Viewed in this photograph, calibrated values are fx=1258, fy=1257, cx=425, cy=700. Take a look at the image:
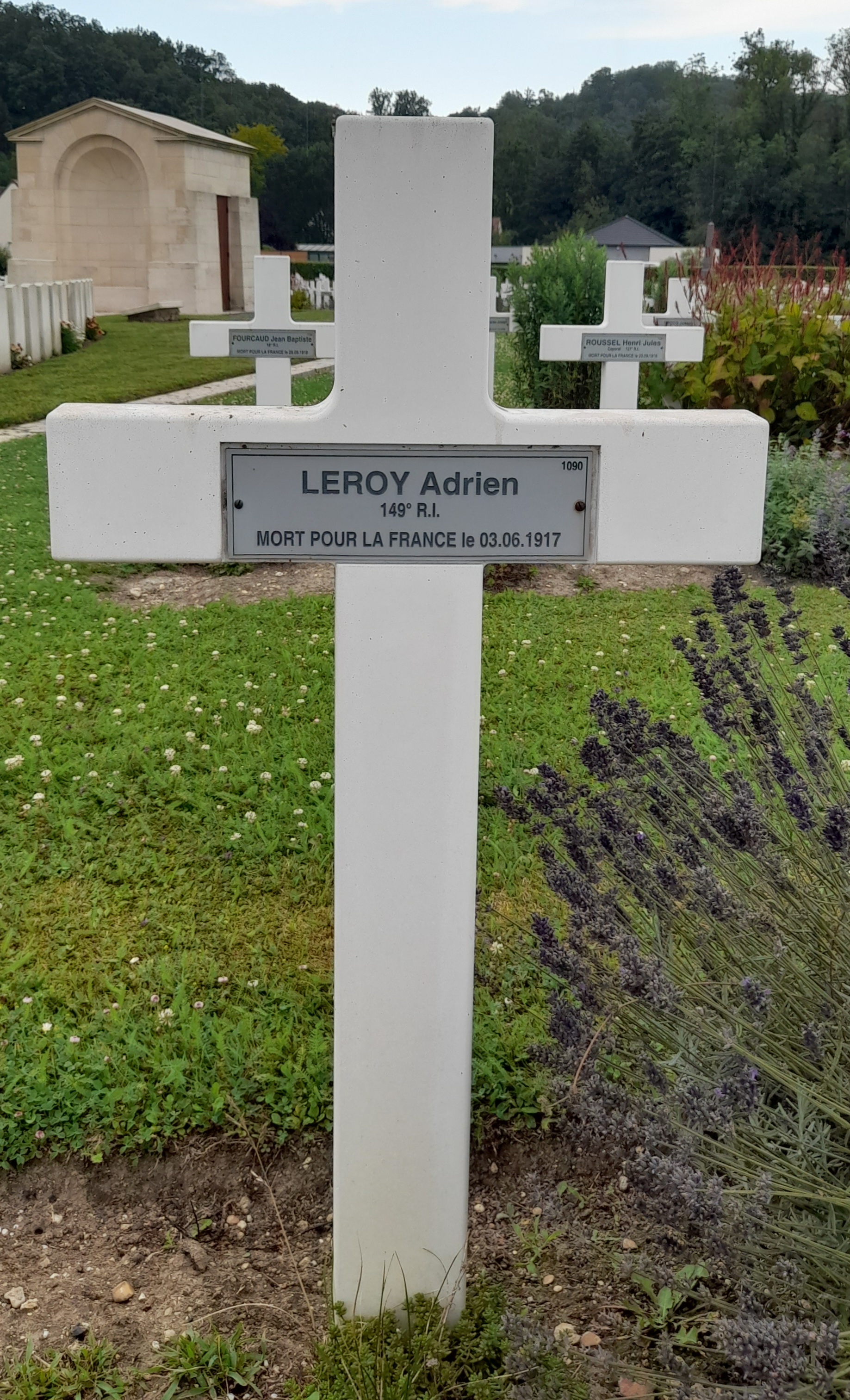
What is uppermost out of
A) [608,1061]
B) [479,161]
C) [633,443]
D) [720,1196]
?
[479,161]

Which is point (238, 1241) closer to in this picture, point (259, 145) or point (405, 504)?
point (405, 504)

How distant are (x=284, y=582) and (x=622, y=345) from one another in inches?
102

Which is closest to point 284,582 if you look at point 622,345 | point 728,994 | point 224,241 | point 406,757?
point 622,345

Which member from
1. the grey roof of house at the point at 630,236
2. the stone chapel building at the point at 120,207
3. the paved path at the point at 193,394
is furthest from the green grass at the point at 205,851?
the grey roof of house at the point at 630,236

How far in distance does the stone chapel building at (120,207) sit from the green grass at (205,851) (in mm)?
28392

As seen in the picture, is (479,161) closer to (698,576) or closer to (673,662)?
(673,662)

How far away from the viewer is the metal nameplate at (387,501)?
1835 mm

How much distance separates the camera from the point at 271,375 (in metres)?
7.95

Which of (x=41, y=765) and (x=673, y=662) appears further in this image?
(x=673, y=662)

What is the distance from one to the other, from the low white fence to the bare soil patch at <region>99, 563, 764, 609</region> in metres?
11.5

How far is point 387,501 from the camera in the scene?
185 cm

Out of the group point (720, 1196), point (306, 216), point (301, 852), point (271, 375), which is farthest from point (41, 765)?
point (306, 216)

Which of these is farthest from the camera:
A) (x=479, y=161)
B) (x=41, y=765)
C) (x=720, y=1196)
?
(x=41, y=765)

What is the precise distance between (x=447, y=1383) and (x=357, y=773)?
99 centimetres
